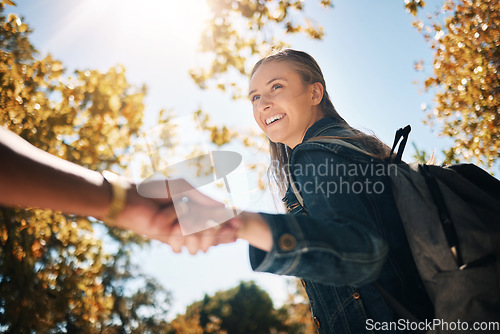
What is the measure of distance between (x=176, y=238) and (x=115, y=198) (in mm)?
225

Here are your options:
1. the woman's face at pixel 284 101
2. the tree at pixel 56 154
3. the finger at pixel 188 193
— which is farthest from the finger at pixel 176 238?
the tree at pixel 56 154

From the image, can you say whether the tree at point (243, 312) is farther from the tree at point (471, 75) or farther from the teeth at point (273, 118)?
the teeth at point (273, 118)

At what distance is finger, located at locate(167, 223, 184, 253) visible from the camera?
928 millimetres

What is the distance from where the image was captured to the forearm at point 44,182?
669 mm

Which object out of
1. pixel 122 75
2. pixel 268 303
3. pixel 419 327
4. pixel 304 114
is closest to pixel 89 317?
pixel 122 75

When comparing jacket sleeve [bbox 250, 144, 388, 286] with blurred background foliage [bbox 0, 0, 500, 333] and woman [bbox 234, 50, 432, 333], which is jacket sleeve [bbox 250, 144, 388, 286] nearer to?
woman [bbox 234, 50, 432, 333]

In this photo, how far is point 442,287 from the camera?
1130 mm

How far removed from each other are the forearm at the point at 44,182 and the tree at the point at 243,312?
3708 cm

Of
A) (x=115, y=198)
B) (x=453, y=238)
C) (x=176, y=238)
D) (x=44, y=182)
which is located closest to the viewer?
(x=44, y=182)

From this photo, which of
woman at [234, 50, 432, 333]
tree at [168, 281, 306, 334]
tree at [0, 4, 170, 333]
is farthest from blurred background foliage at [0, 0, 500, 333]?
tree at [168, 281, 306, 334]

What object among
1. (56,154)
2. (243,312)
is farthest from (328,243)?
(243,312)

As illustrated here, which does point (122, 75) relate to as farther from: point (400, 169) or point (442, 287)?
point (442, 287)

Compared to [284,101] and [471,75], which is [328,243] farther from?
[471,75]

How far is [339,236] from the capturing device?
3.28ft
